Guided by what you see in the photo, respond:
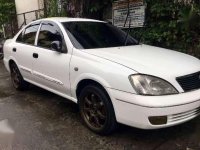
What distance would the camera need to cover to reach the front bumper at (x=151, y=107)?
352 cm

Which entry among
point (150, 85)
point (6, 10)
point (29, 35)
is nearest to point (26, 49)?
point (29, 35)

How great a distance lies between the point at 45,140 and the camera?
417cm

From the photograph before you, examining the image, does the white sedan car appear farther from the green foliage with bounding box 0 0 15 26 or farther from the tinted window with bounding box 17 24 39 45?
the green foliage with bounding box 0 0 15 26

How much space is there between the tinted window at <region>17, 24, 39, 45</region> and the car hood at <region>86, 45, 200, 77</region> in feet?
5.82

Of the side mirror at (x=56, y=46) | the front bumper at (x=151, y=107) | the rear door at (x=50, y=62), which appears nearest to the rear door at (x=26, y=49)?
the rear door at (x=50, y=62)

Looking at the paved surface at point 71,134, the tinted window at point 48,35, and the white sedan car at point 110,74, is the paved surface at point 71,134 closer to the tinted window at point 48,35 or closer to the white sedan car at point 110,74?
the white sedan car at point 110,74

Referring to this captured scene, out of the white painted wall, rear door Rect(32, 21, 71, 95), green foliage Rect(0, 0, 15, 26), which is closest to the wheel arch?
rear door Rect(32, 21, 71, 95)

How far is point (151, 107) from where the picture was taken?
11.5 feet

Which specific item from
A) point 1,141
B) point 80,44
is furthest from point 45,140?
point 80,44

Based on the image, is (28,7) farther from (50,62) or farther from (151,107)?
(151,107)

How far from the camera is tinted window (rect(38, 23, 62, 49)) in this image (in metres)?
5.07

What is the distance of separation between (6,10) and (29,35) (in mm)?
9866

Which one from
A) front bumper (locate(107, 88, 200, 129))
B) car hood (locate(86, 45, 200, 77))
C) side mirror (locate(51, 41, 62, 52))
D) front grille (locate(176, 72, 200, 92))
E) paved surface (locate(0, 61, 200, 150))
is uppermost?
side mirror (locate(51, 41, 62, 52))

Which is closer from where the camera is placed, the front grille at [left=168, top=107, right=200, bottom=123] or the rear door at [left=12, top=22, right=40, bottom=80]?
the front grille at [left=168, top=107, right=200, bottom=123]
